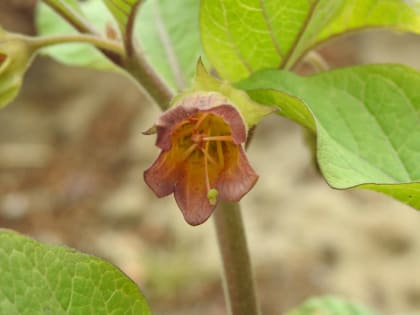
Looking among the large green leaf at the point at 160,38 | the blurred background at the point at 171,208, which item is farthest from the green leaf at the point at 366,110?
the blurred background at the point at 171,208

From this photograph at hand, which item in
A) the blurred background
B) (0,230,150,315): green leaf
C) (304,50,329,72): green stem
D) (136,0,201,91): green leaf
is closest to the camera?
(0,230,150,315): green leaf

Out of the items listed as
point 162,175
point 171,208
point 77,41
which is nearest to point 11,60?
point 77,41

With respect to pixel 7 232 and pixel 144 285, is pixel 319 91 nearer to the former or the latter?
pixel 7 232

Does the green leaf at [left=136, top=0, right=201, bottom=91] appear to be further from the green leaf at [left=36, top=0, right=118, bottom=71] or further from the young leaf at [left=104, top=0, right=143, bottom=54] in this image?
the young leaf at [left=104, top=0, right=143, bottom=54]

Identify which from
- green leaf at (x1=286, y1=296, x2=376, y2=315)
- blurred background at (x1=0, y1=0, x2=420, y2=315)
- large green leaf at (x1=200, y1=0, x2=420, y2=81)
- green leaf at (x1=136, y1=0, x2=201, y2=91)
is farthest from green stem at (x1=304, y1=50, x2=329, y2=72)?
blurred background at (x1=0, y1=0, x2=420, y2=315)

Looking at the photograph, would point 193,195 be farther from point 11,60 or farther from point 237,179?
point 11,60

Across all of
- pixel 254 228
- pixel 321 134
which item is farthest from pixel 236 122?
pixel 254 228
